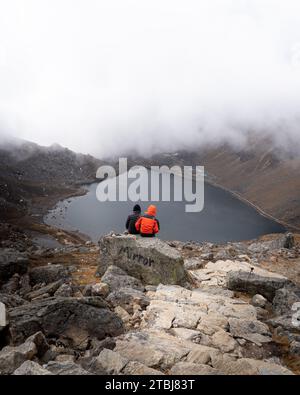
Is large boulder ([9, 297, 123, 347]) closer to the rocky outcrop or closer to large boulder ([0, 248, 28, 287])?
the rocky outcrop

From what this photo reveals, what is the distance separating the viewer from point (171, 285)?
1814 cm

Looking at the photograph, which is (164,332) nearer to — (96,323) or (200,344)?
(200,344)

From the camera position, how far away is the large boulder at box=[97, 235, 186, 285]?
18.5 m

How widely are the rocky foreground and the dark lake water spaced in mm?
101513

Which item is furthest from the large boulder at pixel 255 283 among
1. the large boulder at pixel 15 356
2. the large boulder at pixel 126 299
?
the large boulder at pixel 15 356

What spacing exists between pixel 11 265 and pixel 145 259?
6756 millimetres

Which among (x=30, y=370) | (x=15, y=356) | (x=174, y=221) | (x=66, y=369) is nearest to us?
(x=30, y=370)

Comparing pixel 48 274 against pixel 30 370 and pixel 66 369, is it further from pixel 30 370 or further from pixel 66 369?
pixel 30 370

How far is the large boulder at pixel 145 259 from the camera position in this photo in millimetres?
18469

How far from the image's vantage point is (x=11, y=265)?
1916 centimetres

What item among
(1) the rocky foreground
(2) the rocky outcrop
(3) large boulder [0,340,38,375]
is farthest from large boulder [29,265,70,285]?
(3) large boulder [0,340,38,375]


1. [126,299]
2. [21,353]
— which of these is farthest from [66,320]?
[126,299]
